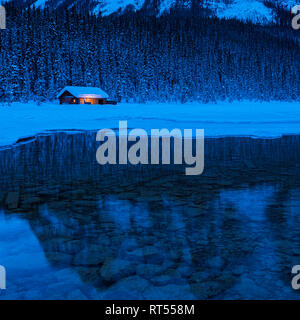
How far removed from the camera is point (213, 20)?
120 meters

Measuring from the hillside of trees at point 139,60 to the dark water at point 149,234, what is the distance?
147 feet

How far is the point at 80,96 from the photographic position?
5812 centimetres

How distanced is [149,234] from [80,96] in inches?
2128

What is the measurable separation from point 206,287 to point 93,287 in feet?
4.30

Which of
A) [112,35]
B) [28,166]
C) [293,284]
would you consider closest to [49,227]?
[293,284]

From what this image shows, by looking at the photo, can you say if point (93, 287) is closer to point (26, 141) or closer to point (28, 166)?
point (28, 166)

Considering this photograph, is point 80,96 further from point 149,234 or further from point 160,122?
point 149,234

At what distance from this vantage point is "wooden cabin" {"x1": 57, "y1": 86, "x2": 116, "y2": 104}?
58.4 m

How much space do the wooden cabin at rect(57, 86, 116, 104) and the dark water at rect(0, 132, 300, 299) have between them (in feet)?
157

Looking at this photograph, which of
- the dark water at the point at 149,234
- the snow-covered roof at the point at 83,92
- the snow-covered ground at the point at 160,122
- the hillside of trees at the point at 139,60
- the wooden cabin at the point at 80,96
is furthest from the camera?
the hillside of trees at the point at 139,60

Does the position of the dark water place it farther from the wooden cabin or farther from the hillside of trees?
the wooden cabin

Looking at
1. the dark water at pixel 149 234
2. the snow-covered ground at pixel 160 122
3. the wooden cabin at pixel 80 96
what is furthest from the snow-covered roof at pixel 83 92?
the dark water at pixel 149 234

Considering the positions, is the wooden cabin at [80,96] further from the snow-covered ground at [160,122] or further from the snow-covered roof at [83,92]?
the snow-covered ground at [160,122]

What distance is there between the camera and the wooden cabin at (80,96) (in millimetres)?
58447
